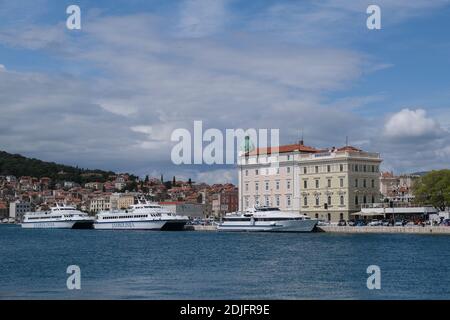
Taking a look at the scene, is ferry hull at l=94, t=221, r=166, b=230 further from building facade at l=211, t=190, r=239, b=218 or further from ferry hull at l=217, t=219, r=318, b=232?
building facade at l=211, t=190, r=239, b=218

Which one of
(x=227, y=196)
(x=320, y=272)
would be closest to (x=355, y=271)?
(x=320, y=272)

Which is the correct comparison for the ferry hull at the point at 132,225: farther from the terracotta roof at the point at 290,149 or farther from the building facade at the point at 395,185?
the building facade at the point at 395,185

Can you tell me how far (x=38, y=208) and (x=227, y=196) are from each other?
2530 inches

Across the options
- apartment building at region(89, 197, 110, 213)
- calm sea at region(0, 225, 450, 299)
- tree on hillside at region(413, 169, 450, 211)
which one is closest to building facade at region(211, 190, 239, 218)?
apartment building at region(89, 197, 110, 213)

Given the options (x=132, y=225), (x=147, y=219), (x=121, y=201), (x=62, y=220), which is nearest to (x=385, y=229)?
(x=147, y=219)

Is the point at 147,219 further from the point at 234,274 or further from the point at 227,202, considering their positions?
the point at 234,274

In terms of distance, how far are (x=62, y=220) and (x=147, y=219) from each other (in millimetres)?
22584

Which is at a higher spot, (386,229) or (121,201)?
(121,201)

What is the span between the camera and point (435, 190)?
8012cm

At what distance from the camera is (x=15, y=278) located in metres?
27.0

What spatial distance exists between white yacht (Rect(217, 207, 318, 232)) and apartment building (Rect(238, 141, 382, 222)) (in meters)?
10.8

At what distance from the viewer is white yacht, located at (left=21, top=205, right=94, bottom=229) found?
108 metres
